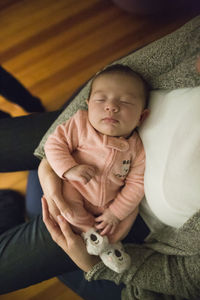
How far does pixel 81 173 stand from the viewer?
27.7 inches

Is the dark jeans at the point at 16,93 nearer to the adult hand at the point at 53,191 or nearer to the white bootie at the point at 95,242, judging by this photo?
the adult hand at the point at 53,191

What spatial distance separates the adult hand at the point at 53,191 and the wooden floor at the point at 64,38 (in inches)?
30.6

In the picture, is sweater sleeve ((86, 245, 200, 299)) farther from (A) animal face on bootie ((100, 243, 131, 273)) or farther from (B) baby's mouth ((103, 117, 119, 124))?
(B) baby's mouth ((103, 117, 119, 124))

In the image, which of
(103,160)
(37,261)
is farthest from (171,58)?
(37,261)

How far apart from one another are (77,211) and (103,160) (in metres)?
0.17

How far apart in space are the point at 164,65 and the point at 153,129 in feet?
0.58

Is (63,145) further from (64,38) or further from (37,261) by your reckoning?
(64,38)

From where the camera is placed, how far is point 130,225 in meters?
0.76

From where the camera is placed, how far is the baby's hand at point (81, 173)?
2.31ft

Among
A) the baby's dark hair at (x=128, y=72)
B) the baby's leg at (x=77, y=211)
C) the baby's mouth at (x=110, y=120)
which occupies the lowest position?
the baby's leg at (x=77, y=211)

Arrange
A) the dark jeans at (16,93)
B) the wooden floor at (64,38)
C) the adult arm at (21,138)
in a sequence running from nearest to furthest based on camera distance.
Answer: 1. the adult arm at (21,138)
2. the dark jeans at (16,93)
3. the wooden floor at (64,38)

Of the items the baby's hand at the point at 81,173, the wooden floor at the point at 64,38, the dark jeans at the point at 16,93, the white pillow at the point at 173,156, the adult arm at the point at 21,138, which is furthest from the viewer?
the wooden floor at the point at 64,38

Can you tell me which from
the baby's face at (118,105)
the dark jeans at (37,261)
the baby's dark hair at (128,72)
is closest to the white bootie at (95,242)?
the dark jeans at (37,261)

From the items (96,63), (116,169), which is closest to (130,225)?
(116,169)
